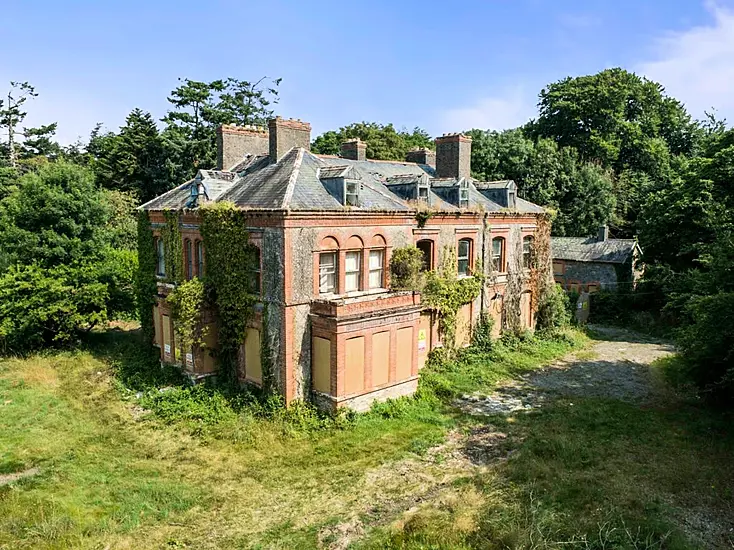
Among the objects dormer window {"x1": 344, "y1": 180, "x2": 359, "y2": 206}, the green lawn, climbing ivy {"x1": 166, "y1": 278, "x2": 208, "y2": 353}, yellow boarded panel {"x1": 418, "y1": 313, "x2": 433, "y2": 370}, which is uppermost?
dormer window {"x1": 344, "y1": 180, "x2": 359, "y2": 206}

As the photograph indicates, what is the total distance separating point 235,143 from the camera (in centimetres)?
2686

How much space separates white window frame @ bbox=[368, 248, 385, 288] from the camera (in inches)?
881

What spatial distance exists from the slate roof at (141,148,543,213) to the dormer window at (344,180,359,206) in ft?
0.83

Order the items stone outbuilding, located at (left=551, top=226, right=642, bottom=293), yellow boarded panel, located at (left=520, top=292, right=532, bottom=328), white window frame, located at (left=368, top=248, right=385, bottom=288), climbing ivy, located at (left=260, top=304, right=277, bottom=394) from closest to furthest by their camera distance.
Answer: climbing ivy, located at (left=260, top=304, right=277, bottom=394)
white window frame, located at (left=368, top=248, right=385, bottom=288)
yellow boarded panel, located at (left=520, top=292, right=532, bottom=328)
stone outbuilding, located at (left=551, top=226, right=642, bottom=293)

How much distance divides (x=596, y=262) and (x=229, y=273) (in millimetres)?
29951

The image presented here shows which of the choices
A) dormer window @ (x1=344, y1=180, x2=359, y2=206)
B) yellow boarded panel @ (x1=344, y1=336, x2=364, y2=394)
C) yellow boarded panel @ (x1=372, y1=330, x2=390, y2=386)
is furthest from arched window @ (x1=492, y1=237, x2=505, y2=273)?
yellow boarded panel @ (x1=344, y1=336, x2=364, y2=394)

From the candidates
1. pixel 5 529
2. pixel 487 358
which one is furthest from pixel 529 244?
pixel 5 529

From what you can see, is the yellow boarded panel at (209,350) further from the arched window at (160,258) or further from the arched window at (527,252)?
the arched window at (527,252)

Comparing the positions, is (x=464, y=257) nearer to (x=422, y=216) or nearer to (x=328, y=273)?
(x=422, y=216)

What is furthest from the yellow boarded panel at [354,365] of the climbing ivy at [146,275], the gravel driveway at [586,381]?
the climbing ivy at [146,275]

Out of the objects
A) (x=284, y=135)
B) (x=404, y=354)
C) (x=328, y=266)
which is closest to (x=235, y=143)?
(x=284, y=135)

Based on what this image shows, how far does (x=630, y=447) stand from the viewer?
17.3 metres

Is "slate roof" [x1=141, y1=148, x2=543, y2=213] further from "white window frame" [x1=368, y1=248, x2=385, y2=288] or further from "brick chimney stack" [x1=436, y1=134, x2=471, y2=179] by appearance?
"white window frame" [x1=368, y1=248, x2=385, y2=288]

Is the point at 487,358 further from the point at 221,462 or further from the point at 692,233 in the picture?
the point at 692,233
